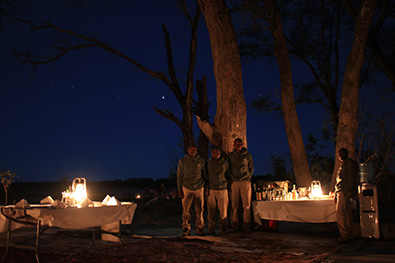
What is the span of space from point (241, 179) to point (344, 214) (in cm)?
204

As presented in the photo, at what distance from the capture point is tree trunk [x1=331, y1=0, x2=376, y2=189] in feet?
33.7

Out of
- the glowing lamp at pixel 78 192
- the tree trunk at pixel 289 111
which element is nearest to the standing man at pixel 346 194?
the glowing lamp at pixel 78 192

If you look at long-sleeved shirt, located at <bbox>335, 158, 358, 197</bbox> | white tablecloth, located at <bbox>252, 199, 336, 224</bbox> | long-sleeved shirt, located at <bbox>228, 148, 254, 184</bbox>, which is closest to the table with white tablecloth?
long-sleeved shirt, located at <bbox>228, 148, 254, 184</bbox>

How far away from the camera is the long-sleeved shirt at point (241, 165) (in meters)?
7.95

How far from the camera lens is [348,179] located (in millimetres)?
6891

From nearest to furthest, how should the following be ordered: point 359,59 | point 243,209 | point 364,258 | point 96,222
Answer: point 364,258, point 96,222, point 243,209, point 359,59

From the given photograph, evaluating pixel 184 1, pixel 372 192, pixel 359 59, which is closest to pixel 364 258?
pixel 372 192

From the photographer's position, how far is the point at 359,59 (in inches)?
406

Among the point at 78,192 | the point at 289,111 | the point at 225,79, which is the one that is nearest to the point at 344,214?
the point at 225,79

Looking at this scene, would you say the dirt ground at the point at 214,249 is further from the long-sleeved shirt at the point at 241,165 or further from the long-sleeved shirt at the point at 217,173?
the long-sleeved shirt at the point at 241,165

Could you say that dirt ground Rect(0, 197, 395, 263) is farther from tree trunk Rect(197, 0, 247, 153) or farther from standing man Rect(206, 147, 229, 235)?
tree trunk Rect(197, 0, 247, 153)

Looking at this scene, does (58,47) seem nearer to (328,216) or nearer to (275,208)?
(275,208)

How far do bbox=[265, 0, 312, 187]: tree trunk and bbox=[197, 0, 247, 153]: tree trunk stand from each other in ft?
9.09

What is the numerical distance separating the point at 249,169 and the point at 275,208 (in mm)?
925
